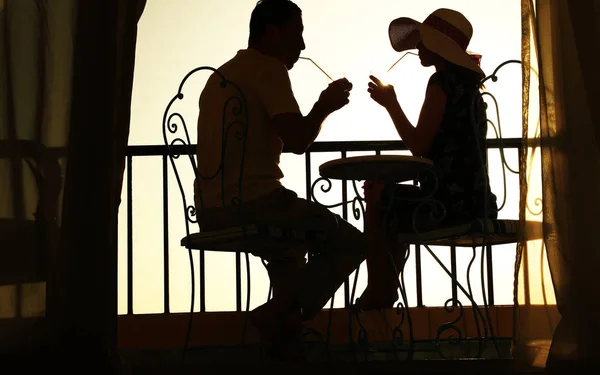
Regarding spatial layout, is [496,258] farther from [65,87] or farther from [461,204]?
[65,87]

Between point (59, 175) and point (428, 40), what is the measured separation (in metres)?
1.67

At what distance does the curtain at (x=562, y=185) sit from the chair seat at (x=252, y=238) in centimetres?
89

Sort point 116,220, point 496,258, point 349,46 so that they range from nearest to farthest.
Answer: point 116,220
point 496,258
point 349,46

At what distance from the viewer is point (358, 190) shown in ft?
12.3

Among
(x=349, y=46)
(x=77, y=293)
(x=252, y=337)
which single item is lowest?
(x=252, y=337)

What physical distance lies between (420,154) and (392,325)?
722 millimetres

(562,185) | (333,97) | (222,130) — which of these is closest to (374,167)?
(333,97)

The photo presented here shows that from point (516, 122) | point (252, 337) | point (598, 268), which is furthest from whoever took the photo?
point (252, 337)

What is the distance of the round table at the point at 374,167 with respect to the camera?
323 centimetres

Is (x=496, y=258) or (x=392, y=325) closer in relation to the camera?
(x=392, y=325)

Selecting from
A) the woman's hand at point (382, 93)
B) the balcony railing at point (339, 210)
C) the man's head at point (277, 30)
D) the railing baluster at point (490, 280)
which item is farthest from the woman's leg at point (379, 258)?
the railing baluster at point (490, 280)

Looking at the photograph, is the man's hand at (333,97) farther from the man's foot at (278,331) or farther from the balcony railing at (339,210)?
the balcony railing at (339,210)

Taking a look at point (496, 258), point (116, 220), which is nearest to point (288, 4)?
point (116, 220)

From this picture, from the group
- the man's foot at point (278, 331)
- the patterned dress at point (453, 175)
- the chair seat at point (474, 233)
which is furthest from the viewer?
the patterned dress at point (453, 175)
